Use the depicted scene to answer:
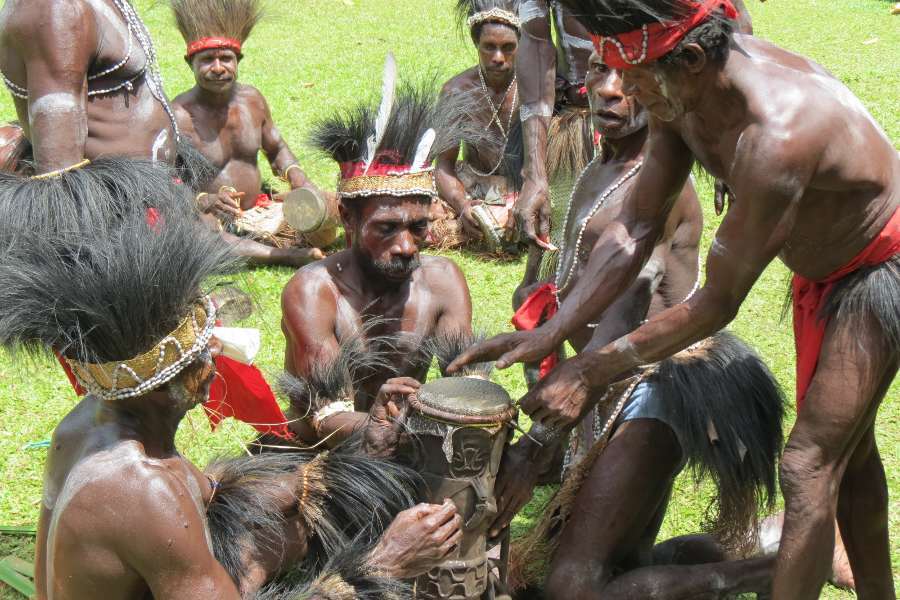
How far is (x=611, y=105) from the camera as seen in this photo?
4043 mm

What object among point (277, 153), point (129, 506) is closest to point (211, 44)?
point (277, 153)

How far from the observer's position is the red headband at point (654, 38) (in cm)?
296

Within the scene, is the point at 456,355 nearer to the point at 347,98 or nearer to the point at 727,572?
the point at 727,572

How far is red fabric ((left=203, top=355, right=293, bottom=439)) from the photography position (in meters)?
3.51

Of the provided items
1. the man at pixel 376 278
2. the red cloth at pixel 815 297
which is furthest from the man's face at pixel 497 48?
the red cloth at pixel 815 297

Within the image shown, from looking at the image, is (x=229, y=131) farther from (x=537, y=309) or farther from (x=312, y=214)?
(x=537, y=309)

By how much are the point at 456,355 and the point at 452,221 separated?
14.8 feet

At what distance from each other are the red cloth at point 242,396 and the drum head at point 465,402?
0.56 metres

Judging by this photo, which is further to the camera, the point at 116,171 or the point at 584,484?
the point at 584,484

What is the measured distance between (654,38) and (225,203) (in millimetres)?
5885

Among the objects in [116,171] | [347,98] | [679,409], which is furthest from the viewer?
[347,98]

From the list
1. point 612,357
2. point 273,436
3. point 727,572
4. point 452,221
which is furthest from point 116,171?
point 452,221

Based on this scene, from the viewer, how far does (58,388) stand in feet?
19.0

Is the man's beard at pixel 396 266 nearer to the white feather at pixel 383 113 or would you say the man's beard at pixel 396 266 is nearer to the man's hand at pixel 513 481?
the white feather at pixel 383 113
